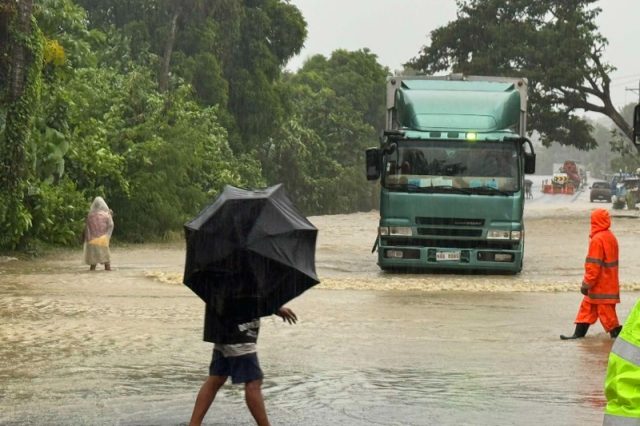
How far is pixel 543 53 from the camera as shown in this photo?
57500 millimetres

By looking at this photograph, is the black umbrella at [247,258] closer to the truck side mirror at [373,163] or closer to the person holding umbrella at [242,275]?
the person holding umbrella at [242,275]

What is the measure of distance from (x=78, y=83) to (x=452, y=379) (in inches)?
985

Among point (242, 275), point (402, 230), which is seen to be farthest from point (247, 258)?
point (402, 230)

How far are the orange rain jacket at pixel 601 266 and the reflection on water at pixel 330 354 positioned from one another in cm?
57

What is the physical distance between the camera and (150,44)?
53969mm

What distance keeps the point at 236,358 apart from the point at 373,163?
1463 centimetres

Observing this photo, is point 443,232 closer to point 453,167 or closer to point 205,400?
point 453,167

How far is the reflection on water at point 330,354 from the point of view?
9508 mm

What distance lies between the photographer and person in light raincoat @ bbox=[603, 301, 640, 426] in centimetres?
451

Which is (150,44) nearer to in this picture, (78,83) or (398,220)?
(78,83)

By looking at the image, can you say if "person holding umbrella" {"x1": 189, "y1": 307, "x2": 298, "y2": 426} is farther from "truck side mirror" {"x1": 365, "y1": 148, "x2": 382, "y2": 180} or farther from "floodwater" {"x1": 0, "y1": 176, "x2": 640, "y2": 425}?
"truck side mirror" {"x1": 365, "y1": 148, "x2": 382, "y2": 180}

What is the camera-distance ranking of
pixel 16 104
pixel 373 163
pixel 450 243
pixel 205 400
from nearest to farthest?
1. pixel 205 400
2. pixel 373 163
3. pixel 450 243
4. pixel 16 104

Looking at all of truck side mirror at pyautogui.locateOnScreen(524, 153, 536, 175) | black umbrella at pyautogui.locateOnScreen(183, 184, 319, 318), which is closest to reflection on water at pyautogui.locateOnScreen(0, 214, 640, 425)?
black umbrella at pyautogui.locateOnScreen(183, 184, 319, 318)

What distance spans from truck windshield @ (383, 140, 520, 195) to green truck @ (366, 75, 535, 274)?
0.7 inches
